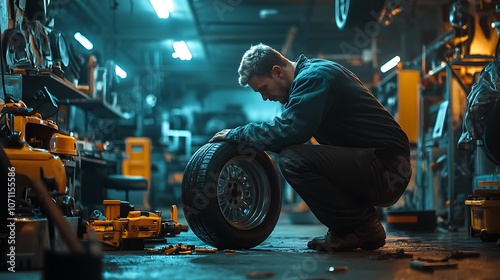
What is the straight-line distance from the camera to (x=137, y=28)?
40.7ft

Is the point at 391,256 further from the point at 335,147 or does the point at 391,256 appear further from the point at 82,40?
the point at 82,40

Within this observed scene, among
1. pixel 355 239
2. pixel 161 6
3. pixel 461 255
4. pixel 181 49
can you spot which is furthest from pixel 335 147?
pixel 181 49

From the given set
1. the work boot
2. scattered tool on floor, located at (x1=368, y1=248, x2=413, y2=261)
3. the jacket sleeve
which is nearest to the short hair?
the jacket sleeve

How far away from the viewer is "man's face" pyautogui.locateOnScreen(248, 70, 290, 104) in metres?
3.67

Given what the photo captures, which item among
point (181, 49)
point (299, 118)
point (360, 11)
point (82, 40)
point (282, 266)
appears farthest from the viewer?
point (181, 49)

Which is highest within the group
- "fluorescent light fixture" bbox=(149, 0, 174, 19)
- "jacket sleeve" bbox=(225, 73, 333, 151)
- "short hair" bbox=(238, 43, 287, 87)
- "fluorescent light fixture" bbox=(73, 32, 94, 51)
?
"fluorescent light fixture" bbox=(149, 0, 174, 19)

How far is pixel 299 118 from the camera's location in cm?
334

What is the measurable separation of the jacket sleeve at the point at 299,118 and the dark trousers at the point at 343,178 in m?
0.10

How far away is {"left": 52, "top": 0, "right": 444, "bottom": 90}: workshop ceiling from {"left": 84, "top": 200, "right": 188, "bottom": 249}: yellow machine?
6.60m

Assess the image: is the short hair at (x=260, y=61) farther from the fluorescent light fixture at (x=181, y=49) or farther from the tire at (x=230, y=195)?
the fluorescent light fixture at (x=181, y=49)

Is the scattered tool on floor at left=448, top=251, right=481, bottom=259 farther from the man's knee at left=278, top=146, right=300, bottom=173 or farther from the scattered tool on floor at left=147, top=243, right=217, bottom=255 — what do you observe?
the scattered tool on floor at left=147, top=243, right=217, bottom=255

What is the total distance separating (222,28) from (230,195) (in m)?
9.39

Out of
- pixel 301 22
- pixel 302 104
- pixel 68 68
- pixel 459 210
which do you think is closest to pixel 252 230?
pixel 302 104

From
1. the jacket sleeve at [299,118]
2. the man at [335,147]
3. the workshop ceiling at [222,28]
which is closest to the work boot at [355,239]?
the man at [335,147]
